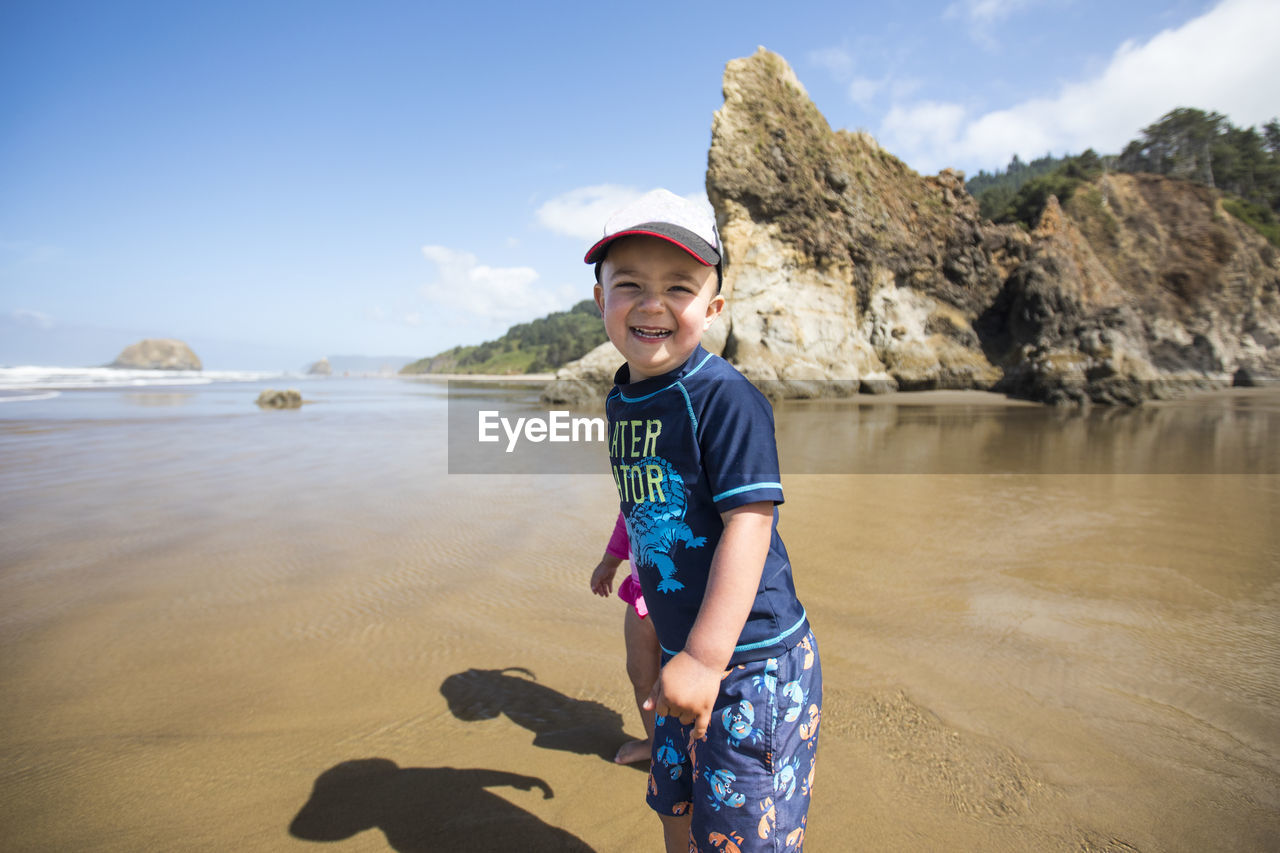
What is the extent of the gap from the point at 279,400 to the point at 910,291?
2481 cm

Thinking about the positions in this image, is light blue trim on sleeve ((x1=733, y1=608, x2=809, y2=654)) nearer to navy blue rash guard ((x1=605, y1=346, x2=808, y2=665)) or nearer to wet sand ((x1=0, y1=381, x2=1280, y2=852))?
navy blue rash guard ((x1=605, y1=346, x2=808, y2=665))

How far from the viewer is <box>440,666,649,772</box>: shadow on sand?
2.12 meters

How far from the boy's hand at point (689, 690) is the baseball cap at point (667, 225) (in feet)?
2.77

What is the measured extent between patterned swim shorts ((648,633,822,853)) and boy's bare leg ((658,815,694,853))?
14cm

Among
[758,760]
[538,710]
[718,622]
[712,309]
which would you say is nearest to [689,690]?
[718,622]

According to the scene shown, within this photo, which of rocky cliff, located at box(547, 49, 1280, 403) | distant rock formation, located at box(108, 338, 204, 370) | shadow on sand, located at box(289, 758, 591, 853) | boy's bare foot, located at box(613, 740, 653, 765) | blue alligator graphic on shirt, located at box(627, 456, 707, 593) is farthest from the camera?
distant rock formation, located at box(108, 338, 204, 370)

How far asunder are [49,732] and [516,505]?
3530mm

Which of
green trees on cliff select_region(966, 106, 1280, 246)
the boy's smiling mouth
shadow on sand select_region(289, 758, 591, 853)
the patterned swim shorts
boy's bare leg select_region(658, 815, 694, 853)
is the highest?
green trees on cliff select_region(966, 106, 1280, 246)

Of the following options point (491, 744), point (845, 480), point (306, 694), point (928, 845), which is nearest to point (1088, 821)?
point (928, 845)

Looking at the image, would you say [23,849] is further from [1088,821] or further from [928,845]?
[1088,821]

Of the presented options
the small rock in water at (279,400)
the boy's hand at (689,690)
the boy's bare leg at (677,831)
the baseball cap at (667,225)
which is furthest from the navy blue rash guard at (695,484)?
the small rock in water at (279,400)

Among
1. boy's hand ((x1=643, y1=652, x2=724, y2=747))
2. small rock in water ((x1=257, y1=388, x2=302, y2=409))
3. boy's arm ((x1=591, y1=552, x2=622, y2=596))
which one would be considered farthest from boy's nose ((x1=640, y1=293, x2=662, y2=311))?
small rock in water ((x1=257, y1=388, x2=302, y2=409))

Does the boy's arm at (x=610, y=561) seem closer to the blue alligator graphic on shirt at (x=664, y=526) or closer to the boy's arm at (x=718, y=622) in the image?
the blue alligator graphic on shirt at (x=664, y=526)

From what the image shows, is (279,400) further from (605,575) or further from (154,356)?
(154,356)
